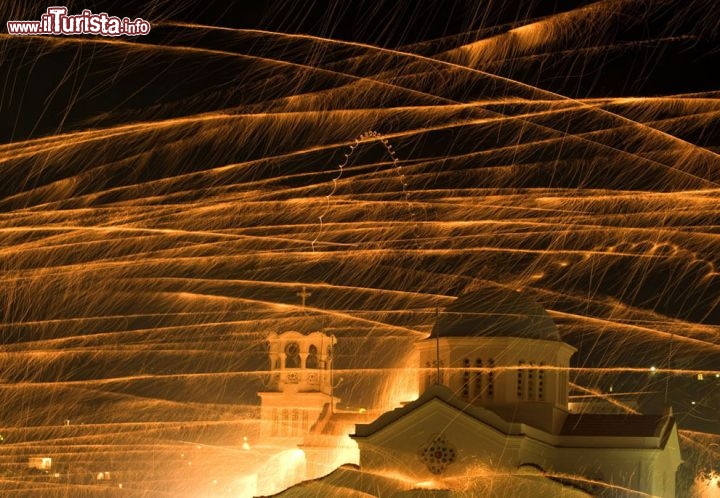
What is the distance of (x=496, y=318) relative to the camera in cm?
6056

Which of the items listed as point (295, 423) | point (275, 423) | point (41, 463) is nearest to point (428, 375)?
point (295, 423)

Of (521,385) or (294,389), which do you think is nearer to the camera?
(521,385)

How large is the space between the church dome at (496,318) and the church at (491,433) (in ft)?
0.16

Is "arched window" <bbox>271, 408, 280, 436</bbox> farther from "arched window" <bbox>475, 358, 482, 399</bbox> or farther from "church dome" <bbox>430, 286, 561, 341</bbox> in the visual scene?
"arched window" <bbox>475, 358, 482, 399</bbox>

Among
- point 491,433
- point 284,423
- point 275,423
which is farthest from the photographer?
point 275,423

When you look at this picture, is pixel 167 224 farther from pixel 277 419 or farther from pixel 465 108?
pixel 277 419

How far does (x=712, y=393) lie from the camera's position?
90.2m

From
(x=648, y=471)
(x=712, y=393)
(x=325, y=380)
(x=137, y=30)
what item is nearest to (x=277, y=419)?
(x=325, y=380)

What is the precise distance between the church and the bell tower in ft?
15.3

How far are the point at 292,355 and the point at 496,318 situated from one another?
14.4 m

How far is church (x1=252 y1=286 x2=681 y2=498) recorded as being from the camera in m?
55.7

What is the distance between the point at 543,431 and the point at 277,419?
18052mm

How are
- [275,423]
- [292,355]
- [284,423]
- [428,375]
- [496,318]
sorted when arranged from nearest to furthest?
[496,318] < [428,375] < [292,355] < [284,423] < [275,423]

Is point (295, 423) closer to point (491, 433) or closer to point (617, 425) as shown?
point (491, 433)
